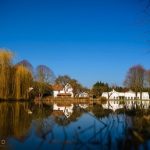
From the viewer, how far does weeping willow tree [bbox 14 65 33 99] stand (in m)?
53.5

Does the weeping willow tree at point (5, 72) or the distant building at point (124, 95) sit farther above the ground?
the weeping willow tree at point (5, 72)

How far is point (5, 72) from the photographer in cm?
5131

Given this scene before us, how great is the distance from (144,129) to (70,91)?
85.0 m

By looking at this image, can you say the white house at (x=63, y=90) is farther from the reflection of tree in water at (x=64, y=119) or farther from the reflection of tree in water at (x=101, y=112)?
the reflection of tree in water at (x=64, y=119)

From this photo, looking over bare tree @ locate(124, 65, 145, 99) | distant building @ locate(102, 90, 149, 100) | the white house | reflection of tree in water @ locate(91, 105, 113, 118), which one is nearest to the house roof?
the white house

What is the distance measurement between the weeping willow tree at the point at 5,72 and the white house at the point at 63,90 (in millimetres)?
44526

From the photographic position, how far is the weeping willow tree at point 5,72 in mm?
50569

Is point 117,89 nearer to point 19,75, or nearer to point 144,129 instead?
point 19,75

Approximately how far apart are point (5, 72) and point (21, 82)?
4539mm

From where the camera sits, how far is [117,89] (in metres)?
114

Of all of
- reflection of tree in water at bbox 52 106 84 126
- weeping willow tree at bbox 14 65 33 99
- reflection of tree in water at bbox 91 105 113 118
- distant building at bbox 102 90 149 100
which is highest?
weeping willow tree at bbox 14 65 33 99

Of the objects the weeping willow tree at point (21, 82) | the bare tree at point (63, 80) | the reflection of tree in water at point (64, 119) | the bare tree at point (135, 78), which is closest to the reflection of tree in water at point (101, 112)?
the reflection of tree in water at point (64, 119)

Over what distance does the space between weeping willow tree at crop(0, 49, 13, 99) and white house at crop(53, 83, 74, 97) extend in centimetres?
4453

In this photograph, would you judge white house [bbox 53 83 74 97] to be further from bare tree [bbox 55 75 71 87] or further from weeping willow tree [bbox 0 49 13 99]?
weeping willow tree [bbox 0 49 13 99]
